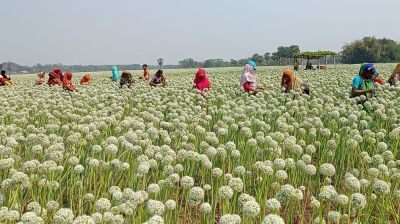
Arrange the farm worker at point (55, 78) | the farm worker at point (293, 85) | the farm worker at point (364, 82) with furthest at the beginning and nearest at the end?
1. the farm worker at point (55, 78)
2. the farm worker at point (293, 85)
3. the farm worker at point (364, 82)

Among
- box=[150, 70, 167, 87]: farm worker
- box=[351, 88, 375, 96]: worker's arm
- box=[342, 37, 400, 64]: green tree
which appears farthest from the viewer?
box=[342, 37, 400, 64]: green tree

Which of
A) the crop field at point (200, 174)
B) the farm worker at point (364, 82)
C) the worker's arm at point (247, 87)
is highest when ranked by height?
the farm worker at point (364, 82)

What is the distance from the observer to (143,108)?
40.4ft

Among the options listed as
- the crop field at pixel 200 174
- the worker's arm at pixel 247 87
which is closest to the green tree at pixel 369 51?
the worker's arm at pixel 247 87

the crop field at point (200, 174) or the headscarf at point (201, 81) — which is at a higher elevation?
the headscarf at point (201, 81)

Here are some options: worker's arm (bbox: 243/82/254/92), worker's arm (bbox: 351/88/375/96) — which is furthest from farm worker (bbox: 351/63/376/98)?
worker's arm (bbox: 243/82/254/92)

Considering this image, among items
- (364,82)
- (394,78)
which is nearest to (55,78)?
(364,82)

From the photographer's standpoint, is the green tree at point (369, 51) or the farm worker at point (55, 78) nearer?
the farm worker at point (55, 78)

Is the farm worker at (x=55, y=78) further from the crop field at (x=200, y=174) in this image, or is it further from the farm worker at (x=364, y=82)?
the farm worker at (x=364, y=82)

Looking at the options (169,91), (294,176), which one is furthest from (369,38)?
(294,176)

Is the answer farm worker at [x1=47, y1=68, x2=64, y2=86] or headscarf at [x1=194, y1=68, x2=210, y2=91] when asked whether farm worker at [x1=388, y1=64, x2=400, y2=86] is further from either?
farm worker at [x1=47, y1=68, x2=64, y2=86]

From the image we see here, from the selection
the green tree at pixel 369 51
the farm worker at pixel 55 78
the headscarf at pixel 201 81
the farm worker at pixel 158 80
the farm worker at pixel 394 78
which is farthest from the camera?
the green tree at pixel 369 51

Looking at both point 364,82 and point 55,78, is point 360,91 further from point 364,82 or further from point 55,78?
point 55,78

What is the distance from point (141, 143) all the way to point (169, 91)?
9.61 m
